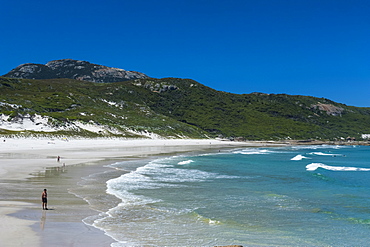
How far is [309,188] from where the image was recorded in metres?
27.0

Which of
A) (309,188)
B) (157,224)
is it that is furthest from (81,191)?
(309,188)

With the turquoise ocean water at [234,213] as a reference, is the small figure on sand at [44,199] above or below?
above

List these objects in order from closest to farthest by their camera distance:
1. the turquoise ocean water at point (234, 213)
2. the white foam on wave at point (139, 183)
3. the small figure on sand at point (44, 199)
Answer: the turquoise ocean water at point (234, 213) < the small figure on sand at point (44, 199) < the white foam on wave at point (139, 183)

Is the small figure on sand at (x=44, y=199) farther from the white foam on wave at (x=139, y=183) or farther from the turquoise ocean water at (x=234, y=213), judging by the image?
the white foam on wave at (x=139, y=183)

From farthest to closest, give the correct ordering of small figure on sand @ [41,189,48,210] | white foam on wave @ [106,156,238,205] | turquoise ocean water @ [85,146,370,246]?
1. white foam on wave @ [106,156,238,205]
2. small figure on sand @ [41,189,48,210]
3. turquoise ocean water @ [85,146,370,246]

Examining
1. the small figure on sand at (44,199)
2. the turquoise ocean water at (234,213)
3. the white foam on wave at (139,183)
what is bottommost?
the turquoise ocean water at (234,213)

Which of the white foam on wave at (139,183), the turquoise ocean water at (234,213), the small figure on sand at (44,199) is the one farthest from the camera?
the white foam on wave at (139,183)

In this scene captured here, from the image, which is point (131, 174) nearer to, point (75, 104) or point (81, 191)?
point (81, 191)

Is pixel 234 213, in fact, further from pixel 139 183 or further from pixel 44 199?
pixel 139 183

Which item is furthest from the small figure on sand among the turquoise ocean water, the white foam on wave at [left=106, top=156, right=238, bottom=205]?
the white foam on wave at [left=106, top=156, right=238, bottom=205]

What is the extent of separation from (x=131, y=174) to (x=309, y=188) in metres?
16.8

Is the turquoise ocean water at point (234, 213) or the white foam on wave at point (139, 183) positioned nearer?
the turquoise ocean water at point (234, 213)

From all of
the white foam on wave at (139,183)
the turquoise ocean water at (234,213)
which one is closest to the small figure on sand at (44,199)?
the turquoise ocean water at (234,213)

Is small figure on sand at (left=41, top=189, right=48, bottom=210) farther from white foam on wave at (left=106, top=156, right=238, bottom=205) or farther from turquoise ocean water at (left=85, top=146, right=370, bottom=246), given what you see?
white foam on wave at (left=106, top=156, right=238, bottom=205)
